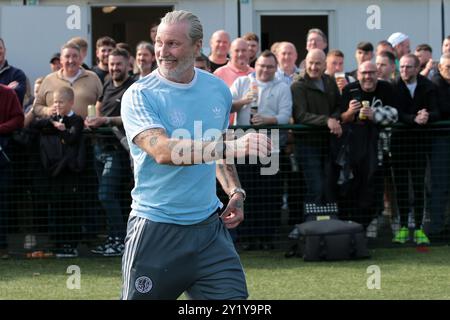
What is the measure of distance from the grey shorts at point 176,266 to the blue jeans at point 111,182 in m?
5.19

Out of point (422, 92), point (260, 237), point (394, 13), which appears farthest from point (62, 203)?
point (394, 13)

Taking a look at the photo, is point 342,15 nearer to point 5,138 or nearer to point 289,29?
point 5,138

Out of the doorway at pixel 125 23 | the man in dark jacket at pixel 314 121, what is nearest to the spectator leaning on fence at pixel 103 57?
the man in dark jacket at pixel 314 121

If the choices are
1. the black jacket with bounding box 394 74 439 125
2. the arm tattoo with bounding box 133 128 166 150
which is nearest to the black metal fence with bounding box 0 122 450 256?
the black jacket with bounding box 394 74 439 125

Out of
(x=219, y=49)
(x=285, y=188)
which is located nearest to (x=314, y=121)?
(x=285, y=188)

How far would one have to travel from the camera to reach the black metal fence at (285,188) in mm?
10414

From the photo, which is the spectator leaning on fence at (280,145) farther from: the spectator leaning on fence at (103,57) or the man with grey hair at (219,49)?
the spectator leaning on fence at (103,57)

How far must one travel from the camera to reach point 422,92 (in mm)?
11047

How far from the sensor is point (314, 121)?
10.6 meters

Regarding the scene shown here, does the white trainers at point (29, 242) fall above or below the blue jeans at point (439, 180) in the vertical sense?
below

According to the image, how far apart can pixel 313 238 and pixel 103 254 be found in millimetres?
2205

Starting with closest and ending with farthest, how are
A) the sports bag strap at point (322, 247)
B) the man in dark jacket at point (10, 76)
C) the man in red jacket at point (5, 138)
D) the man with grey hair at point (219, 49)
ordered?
the sports bag strap at point (322, 247), the man in red jacket at point (5, 138), the man in dark jacket at point (10, 76), the man with grey hair at point (219, 49)

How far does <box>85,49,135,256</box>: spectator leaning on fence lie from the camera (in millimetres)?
10375

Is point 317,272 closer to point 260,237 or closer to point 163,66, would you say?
→ point 260,237
